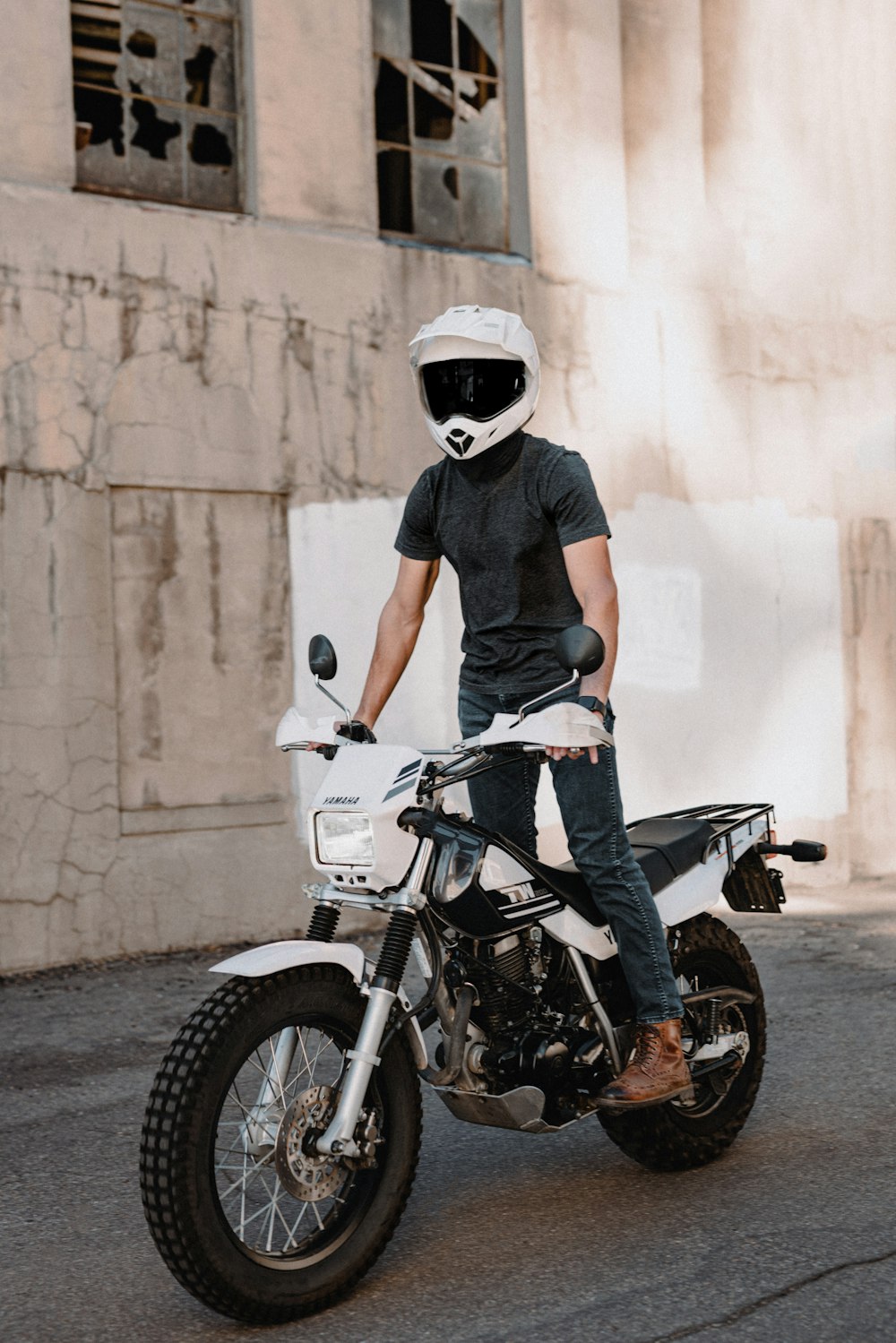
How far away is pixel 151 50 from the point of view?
27.6 feet

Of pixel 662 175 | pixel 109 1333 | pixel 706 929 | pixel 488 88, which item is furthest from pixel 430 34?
pixel 109 1333

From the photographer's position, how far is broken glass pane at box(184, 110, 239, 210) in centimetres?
850

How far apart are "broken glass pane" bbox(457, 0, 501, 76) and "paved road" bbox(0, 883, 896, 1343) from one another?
6337 millimetres

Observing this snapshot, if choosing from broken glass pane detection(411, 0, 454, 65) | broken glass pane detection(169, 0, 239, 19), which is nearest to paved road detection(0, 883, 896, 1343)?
broken glass pane detection(169, 0, 239, 19)

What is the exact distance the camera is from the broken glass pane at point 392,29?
9.14 meters

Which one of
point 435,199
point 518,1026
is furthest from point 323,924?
point 435,199

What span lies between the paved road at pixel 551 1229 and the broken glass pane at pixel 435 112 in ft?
19.4

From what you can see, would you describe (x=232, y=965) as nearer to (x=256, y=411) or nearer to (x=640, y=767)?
(x=256, y=411)

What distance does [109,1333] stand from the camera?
3.31 m

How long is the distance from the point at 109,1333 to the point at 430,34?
801 centimetres

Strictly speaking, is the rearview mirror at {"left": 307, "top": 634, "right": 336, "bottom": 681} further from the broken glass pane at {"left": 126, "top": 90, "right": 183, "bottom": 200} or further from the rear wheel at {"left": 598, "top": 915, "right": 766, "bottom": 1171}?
the broken glass pane at {"left": 126, "top": 90, "right": 183, "bottom": 200}

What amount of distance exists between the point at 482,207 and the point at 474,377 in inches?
240

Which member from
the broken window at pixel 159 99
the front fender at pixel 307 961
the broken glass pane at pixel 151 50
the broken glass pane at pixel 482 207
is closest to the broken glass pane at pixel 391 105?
the broken glass pane at pixel 482 207

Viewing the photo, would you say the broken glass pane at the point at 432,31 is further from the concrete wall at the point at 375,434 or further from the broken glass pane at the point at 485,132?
the concrete wall at the point at 375,434
